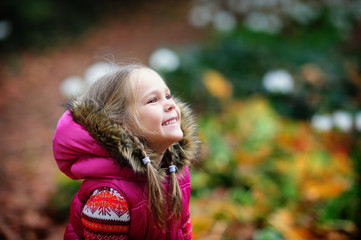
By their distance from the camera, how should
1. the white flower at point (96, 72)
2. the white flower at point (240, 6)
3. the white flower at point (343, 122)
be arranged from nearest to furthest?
the white flower at point (96, 72), the white flower at point (343, 122), the white flower at point (240, 6)

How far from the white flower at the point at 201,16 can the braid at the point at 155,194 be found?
8100 mm

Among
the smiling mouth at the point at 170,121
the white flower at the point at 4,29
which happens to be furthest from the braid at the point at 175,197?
the white flower at the point at 4,29

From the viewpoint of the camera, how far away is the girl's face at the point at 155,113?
1457 millimetres

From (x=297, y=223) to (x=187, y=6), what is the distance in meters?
8.74

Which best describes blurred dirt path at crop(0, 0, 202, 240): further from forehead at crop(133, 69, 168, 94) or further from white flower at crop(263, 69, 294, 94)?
white flower at crop(263, 69, 294, 94)

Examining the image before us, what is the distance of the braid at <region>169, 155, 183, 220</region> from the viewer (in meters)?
1.50

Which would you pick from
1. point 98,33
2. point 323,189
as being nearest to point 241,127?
point 323,189

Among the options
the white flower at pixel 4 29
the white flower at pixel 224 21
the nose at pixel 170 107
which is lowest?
the nose at pixel 170 107

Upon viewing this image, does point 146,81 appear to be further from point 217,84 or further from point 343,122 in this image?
point 217,84

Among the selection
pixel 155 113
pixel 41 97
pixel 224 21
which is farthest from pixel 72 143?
pixel 224 21

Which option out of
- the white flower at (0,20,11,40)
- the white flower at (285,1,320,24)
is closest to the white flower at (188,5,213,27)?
the white flower at (285,1,320,24)

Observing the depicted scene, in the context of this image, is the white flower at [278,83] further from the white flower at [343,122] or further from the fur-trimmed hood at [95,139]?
the fur-trimmed hood at [95,139]

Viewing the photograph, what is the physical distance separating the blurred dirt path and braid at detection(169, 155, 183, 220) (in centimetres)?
76

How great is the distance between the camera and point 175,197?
4.91ft
